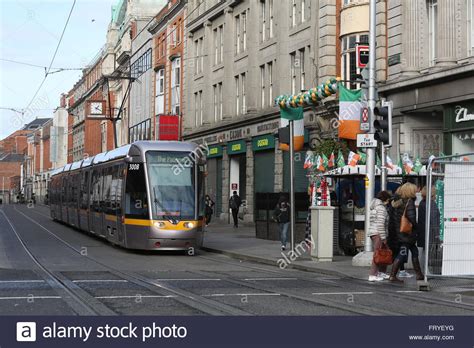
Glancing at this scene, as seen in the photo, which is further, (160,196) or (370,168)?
(160,196)

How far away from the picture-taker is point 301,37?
34.3m

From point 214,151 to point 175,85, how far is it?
10.8 metres

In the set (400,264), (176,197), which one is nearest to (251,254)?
(176,197)

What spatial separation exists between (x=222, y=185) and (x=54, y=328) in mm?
37476

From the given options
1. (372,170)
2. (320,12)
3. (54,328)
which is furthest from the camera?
(320,12)

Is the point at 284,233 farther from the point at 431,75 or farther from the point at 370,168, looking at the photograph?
the point at 431,75

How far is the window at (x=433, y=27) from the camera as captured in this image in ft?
83.3

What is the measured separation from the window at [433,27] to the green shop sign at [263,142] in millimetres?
12286

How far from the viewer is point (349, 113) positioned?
20562 millimetres

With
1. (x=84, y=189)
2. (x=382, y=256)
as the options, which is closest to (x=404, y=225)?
(x=382, y=256)

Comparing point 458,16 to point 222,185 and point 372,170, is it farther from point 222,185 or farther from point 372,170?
point 222,185

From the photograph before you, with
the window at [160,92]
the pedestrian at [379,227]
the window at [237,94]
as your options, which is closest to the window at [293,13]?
the window at [237,94]

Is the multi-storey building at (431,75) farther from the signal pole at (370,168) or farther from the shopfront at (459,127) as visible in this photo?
the signal pole at (370,168)

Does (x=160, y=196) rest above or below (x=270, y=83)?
below
